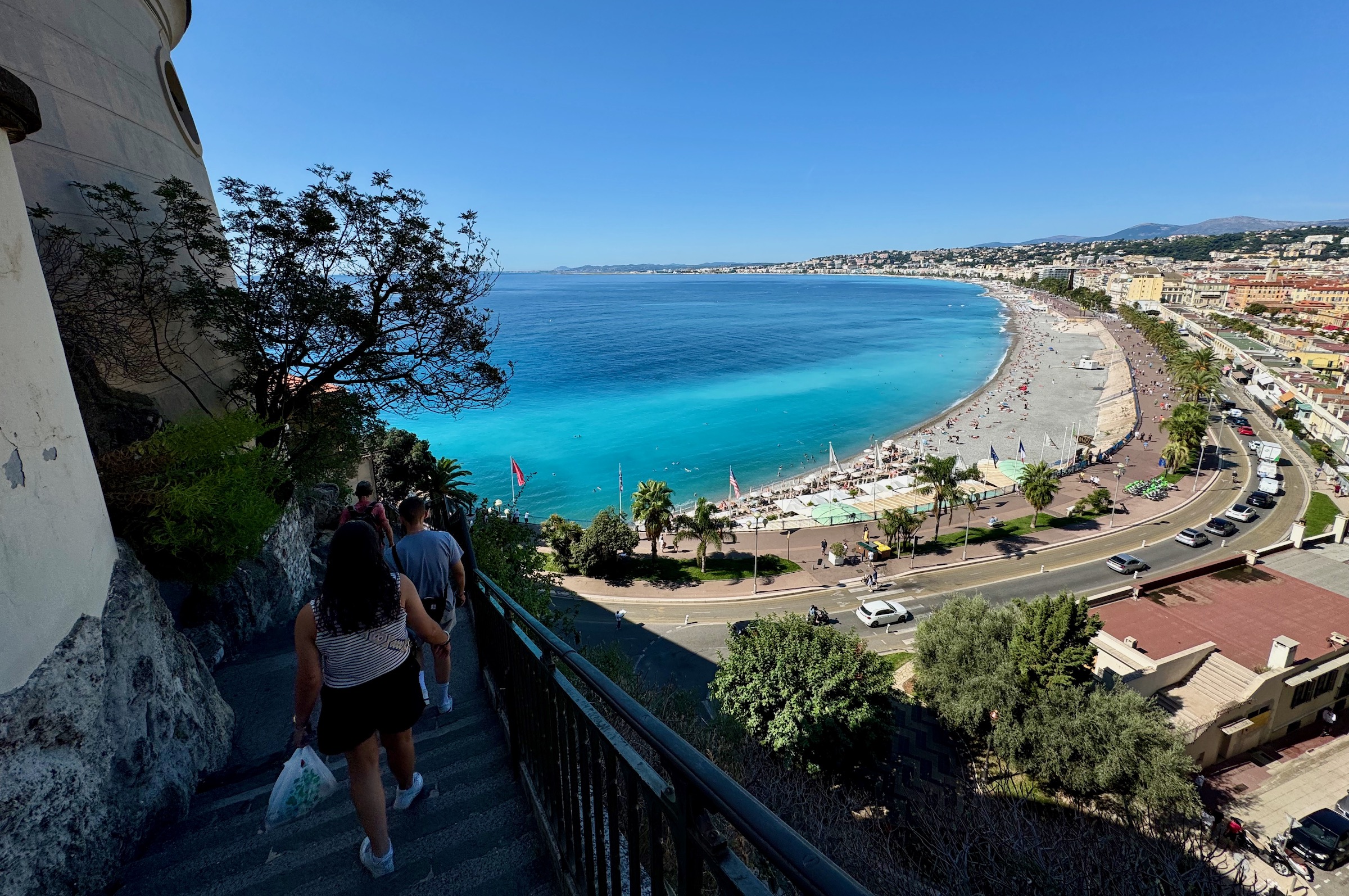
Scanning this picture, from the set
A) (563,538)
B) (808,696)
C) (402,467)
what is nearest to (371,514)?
(808,696)

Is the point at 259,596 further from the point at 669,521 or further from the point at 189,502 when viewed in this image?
the point at 669,521

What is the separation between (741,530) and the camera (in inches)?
1312

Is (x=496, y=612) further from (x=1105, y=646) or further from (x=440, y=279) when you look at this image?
(x=1105, y=646)

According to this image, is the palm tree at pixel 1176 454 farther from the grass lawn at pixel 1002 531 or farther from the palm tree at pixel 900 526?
the palm tree at pixel 900 526

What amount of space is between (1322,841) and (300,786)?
765 inches

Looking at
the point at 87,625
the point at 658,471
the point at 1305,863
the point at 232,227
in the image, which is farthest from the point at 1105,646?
the point at 658,471

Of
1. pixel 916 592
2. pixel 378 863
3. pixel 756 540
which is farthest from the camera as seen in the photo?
pixel 756 540

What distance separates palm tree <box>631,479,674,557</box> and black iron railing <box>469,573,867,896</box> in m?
23.3

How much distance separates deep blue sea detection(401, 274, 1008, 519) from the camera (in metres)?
48.5

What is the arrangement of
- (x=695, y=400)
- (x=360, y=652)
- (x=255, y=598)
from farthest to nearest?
(x=695, y=400) < (x=255, y=598) < (x=360, y=652)

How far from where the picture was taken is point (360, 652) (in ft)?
9.82

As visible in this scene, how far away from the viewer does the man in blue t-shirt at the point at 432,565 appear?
4570 millimetres

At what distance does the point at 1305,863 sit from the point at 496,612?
60.5 ft

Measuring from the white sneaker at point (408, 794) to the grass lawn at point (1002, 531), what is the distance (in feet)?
97.1
